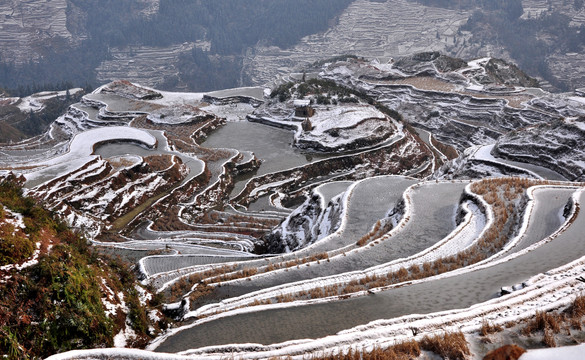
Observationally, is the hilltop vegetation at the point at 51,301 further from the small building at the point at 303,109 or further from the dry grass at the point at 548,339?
the small building at the point at 303,109

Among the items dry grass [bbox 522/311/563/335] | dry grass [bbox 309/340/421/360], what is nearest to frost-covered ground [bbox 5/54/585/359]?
dry grass [bbox 309/340/421/360]

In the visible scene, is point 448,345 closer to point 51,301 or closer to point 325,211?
point 51,301

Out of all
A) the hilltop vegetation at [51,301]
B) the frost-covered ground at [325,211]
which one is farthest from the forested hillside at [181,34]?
the hilltop vegetation at [51,301]

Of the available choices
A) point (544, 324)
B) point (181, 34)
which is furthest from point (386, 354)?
point (181, 34)

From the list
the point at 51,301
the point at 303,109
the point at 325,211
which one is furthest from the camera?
the point at 303,109

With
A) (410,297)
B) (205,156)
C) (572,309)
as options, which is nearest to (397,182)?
(410,297)

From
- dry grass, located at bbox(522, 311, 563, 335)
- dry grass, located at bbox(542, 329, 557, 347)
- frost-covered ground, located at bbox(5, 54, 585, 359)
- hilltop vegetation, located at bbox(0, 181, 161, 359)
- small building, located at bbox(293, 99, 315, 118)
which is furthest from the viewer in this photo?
small building, located at bbox(293, 99, 315, 118)

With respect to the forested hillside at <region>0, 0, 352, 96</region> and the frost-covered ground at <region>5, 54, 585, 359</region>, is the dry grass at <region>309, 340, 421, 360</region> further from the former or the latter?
the forested hillside at <region>0, 0, 352, 96</region>

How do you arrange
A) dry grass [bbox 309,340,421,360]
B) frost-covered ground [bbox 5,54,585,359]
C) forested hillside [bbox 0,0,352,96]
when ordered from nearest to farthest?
dry grass [bbox 309,340,421,360]
frost-covered ground [bbox 5,54,585,359]
forested hillside [bbox 0,0,352,96]
